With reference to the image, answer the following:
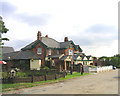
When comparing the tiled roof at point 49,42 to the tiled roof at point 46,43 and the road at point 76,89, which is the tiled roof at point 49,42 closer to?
the tiled roof at point 46,43

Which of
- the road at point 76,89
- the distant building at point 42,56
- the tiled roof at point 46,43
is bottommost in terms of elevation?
the road at point 76,89

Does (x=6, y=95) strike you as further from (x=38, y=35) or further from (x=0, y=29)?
(x=38, y=35)

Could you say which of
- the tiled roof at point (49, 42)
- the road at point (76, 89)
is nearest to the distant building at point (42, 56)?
the tiled roof at point (49, 42)

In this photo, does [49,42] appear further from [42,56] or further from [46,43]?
[42,56]

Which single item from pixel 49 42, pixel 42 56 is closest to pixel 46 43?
pixel 49 42

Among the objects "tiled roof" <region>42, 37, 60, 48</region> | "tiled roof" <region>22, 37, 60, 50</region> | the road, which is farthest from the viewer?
"tiled roof" <region>42, 37, 60, 48</region>

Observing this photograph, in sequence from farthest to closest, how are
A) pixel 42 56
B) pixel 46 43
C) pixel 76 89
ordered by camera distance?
pixel 46 43
pixel 42 56
pixel 76 89

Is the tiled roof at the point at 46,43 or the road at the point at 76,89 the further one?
the tiled roof at the point at 46,43

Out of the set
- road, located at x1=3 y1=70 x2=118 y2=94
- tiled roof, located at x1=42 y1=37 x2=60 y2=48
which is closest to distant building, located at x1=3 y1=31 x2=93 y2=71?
tiled roof, located at x1=42 y1=37 x2=60 y2=48

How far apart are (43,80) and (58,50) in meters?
22.7

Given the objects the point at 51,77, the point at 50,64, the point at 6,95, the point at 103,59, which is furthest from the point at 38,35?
the point at 103,59

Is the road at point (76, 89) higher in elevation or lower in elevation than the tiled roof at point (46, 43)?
lower

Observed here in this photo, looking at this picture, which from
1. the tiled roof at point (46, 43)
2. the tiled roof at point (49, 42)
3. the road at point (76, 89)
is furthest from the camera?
the tiled roof at point (49, 42)

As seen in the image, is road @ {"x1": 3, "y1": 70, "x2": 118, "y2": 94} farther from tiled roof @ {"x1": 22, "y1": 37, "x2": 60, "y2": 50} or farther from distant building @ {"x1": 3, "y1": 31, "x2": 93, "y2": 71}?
tiled roof @ {"x1": 22, "y1": 37, "x2": 60, "y2": 50}
